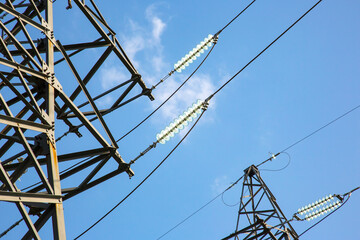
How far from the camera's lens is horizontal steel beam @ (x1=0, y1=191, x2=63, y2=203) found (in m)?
5.78

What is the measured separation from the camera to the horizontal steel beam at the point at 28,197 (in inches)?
228

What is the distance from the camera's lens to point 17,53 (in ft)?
31.6

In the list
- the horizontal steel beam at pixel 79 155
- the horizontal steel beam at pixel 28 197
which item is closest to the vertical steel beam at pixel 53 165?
the horizontal steel beam at pixel 28 197

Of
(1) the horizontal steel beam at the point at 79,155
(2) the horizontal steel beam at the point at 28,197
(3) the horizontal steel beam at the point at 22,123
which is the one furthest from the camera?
(1) the horizontal steel beam at the point at 79,155

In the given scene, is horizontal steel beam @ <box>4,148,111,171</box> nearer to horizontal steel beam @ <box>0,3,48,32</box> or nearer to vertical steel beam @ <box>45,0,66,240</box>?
vertical steel beam @ <box>45,0,66,240</box>

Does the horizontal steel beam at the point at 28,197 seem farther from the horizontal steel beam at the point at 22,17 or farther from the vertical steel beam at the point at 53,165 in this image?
the horizontal steel beam at the point at 22,17

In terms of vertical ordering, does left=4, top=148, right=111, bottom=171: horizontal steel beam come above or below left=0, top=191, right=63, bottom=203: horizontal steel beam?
above

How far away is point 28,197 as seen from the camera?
19.7 ft

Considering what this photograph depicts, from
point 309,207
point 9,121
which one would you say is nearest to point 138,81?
point 9,121

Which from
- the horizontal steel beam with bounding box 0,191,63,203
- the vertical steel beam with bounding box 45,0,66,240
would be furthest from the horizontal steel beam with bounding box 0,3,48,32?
the horizontal steel beam with bounding box 0,191,63,203

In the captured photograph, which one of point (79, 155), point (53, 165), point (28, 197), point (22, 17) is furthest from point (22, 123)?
point (22, 17)

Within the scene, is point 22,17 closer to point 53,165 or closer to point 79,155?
point 79,155

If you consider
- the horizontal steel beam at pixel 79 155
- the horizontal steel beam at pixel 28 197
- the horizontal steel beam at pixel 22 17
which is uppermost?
the horizontal steel beam at pixel 22 17

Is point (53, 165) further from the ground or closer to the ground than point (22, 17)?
closer to the ground
